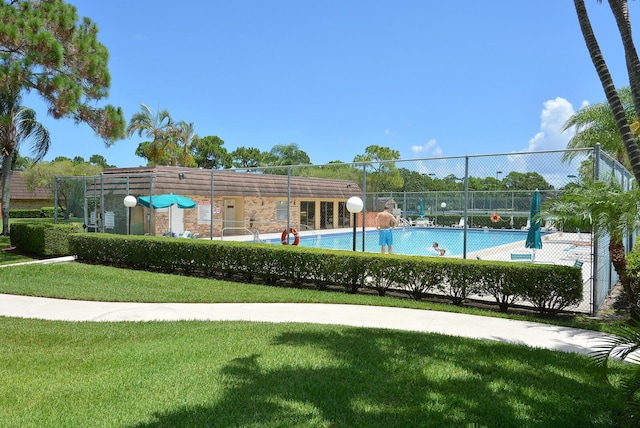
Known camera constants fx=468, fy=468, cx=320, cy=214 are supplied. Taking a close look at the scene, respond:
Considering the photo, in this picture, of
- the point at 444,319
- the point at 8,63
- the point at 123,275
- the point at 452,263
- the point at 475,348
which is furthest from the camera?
the point at 8,63

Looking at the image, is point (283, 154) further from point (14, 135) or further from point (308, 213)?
point (14, 135)

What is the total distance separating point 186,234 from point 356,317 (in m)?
11.8

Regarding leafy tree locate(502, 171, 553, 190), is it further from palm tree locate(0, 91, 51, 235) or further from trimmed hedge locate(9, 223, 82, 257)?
palm tree locate(0, 91, 51, 235)

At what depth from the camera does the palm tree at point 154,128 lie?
108 ft

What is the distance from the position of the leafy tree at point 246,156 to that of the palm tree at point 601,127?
43.1 meters

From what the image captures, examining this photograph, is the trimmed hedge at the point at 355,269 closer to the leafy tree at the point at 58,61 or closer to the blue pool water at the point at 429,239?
the leafy tree at the point at 58,61

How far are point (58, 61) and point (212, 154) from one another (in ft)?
152

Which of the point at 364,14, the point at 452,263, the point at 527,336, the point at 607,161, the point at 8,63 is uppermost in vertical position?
the point at 364,14

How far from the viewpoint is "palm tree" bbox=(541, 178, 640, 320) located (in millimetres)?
6176

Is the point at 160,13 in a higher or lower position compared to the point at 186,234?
higher

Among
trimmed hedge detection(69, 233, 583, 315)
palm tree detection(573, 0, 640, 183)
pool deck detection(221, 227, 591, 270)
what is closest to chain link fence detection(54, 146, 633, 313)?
pool deck detection(221, 227, 591, 270)

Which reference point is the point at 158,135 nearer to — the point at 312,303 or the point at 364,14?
the point at 364,14

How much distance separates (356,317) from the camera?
6.96m

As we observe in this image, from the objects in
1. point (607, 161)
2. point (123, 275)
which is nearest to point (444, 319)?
point (607, 161)
